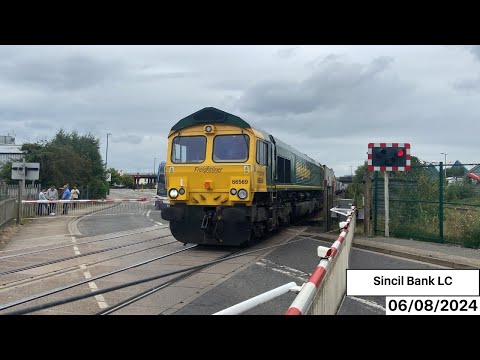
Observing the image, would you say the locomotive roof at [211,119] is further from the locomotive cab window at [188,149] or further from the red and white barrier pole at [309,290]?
the red and white barrier pole at [309,290]

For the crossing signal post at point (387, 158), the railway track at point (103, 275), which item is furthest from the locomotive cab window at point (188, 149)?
the crossing signal post at point (387, 158)

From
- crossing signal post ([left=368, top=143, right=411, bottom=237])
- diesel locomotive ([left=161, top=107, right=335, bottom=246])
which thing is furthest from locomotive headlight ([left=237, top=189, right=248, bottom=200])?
crossing signal post ([left=368, top=143, right=411, bottom=237])

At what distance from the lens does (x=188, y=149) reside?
12.9 m

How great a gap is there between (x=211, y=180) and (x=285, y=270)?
12.5 feet

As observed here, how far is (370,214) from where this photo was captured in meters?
15.6

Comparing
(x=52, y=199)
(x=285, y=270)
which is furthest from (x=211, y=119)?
(x=52, y=199)

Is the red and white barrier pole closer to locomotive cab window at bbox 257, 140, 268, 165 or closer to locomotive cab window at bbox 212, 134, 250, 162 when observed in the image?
locomotive cab window at bbox 212, 134, 250, 162

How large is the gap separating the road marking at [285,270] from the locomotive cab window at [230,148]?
10.1ft

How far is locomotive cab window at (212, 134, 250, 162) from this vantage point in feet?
41.0

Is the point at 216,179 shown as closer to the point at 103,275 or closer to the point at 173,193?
the point at 173,193

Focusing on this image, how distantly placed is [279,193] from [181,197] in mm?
4156

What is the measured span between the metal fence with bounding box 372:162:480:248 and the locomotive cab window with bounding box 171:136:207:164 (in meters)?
6.16
